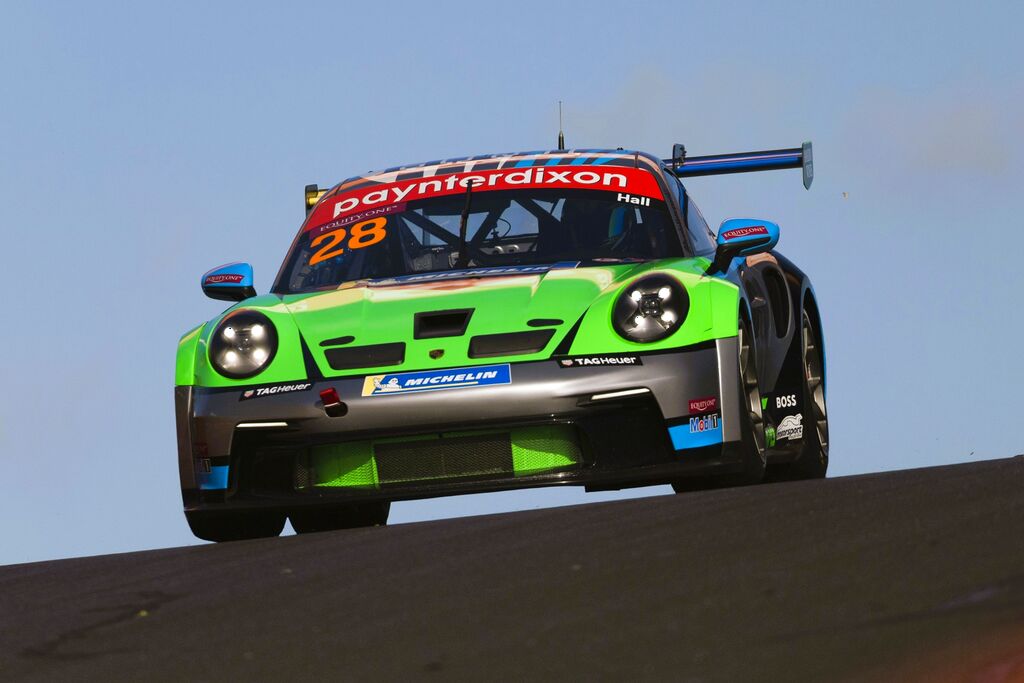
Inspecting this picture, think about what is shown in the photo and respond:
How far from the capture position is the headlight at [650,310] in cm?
691

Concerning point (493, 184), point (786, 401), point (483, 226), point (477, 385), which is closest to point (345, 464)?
point (477, 385)

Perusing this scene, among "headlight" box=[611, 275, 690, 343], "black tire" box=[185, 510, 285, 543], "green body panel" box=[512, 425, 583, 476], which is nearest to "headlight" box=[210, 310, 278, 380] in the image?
"black tire" box=[185, 510, 285, 543]

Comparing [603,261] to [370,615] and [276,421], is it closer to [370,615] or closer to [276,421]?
[276,421]

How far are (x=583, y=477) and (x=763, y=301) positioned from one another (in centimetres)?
194

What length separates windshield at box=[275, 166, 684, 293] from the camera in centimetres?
811

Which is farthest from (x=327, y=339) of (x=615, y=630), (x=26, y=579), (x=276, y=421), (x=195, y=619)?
(x=615, y=630)

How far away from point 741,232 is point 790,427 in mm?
1214

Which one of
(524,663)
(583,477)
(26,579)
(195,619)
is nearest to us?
(524,663)

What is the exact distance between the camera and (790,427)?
340 inches

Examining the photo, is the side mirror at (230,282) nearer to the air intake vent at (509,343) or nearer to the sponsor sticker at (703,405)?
the air intake vent at (509,343)

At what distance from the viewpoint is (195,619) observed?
450cm

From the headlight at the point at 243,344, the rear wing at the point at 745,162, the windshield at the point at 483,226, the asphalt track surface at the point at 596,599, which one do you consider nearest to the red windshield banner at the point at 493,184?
the windshield at the point at 483,226

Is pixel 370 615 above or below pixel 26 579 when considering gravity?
above

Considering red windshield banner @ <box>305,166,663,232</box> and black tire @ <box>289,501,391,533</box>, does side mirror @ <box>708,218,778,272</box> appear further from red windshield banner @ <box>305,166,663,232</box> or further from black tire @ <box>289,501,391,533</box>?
black tire @ <box>289,501,391,533</box>
